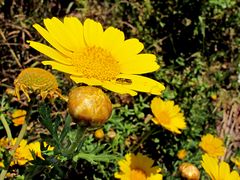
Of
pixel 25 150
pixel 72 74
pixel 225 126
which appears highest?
pixel 72 74

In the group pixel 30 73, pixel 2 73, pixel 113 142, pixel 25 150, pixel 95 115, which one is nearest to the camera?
pixel 95 115

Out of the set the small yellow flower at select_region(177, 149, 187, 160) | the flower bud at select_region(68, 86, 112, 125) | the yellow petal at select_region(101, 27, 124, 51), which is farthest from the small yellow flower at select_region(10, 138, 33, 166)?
the small yellow flower at select_region(177, 149, 187, 160)

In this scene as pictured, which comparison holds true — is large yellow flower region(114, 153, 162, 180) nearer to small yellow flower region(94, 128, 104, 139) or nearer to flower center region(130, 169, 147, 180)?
flower center region(130, 169, 147, 180)

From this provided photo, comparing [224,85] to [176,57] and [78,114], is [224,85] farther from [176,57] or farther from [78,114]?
[78,114]

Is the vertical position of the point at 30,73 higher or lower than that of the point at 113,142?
higher

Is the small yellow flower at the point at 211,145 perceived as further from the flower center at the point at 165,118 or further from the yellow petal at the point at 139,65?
the yellow petal at the point at 139,65

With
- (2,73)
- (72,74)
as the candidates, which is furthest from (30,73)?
(2,73)

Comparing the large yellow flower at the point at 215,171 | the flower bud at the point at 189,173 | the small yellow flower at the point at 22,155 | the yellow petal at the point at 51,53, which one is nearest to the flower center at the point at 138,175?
the flower bud at the point at 189,173

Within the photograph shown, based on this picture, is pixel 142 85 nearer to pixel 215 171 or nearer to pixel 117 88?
pixel 117 88
